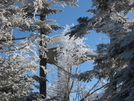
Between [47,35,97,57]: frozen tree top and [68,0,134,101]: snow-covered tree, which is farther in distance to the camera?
[47,35,97,57]: frozen tree top

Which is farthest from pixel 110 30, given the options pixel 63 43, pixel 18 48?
pixel 63 43

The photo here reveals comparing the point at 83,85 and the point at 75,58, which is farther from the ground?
the point at 75,58

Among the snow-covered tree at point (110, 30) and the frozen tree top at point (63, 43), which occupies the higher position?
the frozen tree top at point (63, 43)

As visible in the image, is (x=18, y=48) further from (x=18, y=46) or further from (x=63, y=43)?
(x=63, y=43)

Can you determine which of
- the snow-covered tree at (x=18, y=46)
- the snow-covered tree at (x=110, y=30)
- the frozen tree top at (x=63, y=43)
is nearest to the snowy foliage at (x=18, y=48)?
the snow-covered tree at (x=18, y=46)

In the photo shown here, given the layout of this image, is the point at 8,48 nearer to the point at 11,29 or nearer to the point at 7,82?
the point at 11,29

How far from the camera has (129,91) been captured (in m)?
3.92

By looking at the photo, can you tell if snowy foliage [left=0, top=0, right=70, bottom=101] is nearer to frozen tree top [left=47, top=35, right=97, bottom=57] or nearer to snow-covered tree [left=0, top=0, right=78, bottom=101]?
snow-covered tree [left=0, top=0, right=78, bottom=101]

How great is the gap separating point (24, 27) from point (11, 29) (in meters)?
0.70

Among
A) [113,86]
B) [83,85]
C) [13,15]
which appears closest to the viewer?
[113,86]

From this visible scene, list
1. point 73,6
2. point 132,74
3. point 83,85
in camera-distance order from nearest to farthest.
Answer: point 132,74, point 73,6, point 83,85

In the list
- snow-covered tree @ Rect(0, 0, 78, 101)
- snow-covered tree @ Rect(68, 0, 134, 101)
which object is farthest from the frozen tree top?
snow-covered tree @ Rect(68, 0, 134, 101)

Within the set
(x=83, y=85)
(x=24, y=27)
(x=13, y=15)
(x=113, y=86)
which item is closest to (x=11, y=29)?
(x=24, y=27)

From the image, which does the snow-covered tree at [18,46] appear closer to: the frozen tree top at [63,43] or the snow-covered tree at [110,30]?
the snow-covered tree at [110,30]
